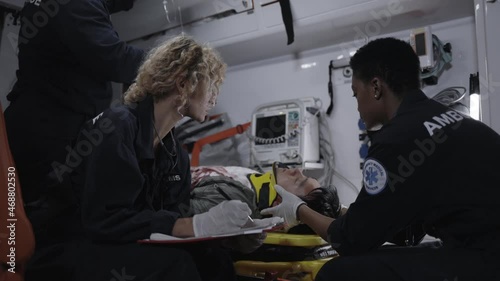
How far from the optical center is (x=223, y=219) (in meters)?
1.42

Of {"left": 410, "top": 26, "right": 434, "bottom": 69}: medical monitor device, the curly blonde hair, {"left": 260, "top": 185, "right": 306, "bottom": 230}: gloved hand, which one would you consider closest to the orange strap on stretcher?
{"left": 410, "top": 26, "right": 434, "bottom": 69}: medical monitor device

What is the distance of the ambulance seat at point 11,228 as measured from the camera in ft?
4.43

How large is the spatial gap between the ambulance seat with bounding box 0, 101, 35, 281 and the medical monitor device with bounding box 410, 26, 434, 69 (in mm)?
2757

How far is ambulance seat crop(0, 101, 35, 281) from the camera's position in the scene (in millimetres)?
1350

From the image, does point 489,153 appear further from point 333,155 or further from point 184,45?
point 333,155

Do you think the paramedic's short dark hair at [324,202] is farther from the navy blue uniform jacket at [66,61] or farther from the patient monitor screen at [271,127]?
the patient monitor screen at [271,127]

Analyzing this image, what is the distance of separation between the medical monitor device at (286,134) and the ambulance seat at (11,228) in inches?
103

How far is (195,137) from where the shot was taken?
4316 mm

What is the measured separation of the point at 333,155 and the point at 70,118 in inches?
94.4

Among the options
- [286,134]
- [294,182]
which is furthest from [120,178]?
[286,134]

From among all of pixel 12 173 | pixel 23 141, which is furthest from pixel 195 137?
pixel 12 173

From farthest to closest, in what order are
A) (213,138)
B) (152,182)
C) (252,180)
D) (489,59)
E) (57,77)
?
(213,138)
(252,180)
(489,59)
(57,77)
(152,182)

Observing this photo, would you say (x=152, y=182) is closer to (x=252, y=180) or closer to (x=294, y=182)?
(x=252, y=180)

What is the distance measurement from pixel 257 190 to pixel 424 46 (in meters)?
1.62
